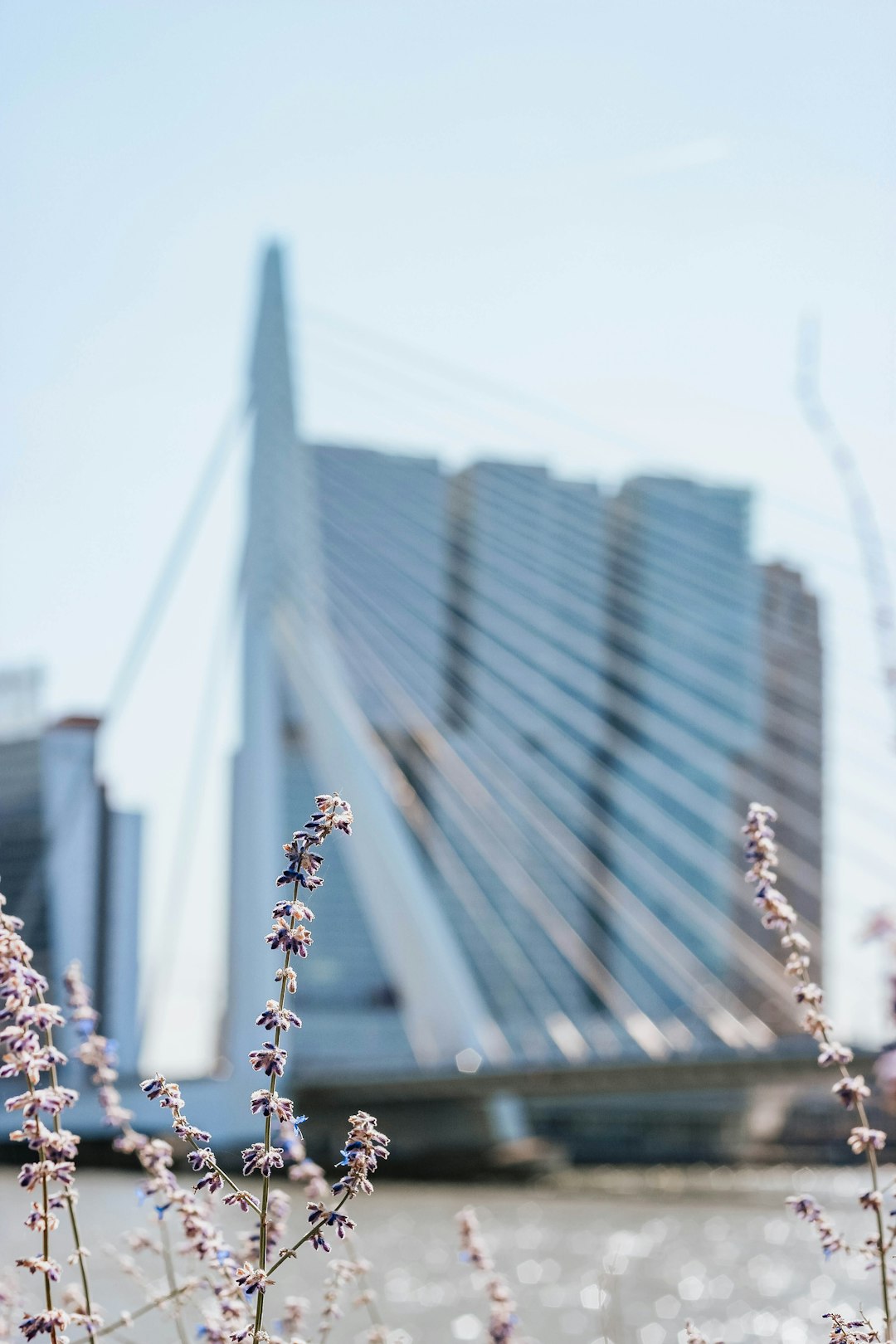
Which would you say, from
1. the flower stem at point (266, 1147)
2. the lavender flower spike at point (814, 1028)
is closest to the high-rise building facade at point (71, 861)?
the lavender flower spike at point (814, 1028)

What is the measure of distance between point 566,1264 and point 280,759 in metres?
8.81

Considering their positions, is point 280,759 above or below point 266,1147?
above

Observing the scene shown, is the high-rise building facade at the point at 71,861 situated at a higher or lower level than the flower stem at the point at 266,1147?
higher

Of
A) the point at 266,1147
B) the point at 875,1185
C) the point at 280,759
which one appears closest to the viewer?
the point at 266,1147

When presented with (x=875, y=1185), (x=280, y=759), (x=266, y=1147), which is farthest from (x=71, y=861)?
(x=266, y=1147)

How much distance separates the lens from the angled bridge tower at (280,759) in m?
21.0

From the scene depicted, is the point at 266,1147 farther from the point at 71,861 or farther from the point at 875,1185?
the point at 71,861

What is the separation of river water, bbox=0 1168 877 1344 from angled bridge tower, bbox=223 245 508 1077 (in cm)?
227

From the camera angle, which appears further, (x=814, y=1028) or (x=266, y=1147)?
(x=814, y=1028)

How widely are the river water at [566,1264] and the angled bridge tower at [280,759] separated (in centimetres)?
227

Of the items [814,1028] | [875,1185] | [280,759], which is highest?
[280,759]

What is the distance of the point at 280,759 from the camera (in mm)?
22594

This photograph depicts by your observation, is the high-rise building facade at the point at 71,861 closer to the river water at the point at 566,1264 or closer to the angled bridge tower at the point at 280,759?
the angled bridge tower at the point at 280,759

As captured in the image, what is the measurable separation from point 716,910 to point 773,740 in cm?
707
